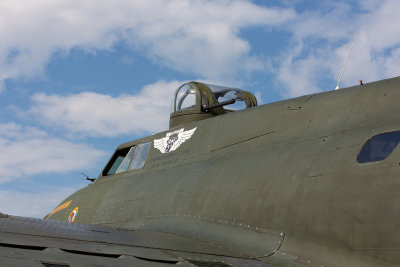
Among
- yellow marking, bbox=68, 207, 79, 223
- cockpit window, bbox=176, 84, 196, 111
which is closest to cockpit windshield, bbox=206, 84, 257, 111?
cockpit window, bbox=176, 84, 196, 111

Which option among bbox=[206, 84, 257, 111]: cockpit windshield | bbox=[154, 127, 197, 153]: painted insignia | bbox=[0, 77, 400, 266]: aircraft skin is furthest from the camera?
bbox=[206, 84, 257, 111]: cockpit windshield

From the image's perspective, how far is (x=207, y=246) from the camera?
6699 millimetres

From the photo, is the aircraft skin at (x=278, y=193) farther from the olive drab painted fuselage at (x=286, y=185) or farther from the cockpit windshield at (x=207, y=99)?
the cockpit windshield at (x=207, y=99)

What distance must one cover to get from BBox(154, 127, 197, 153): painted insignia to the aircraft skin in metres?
0.10

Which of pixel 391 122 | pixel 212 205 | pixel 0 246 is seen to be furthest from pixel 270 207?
pixel 0 246

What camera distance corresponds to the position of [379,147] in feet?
19.7

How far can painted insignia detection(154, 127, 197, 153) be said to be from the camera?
9.56 metres

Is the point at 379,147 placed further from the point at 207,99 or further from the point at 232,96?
the point at 232,96

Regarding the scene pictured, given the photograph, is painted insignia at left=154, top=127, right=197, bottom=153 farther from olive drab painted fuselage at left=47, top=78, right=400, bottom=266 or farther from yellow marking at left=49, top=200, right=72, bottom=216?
yellow marking at left=49, top=200, right=72, bottom=216

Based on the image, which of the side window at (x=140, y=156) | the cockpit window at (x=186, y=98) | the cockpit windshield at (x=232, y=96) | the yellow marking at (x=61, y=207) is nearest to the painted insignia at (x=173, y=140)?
the side window at (x=140, y=156)

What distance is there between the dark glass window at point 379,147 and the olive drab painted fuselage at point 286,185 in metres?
0.05

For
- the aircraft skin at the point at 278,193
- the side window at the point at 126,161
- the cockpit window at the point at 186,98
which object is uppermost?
the cockpit window at the point at 186,98

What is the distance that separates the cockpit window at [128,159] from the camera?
10.5 m

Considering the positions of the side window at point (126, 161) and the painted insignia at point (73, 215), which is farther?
the painted insignia at point (73, 215)
